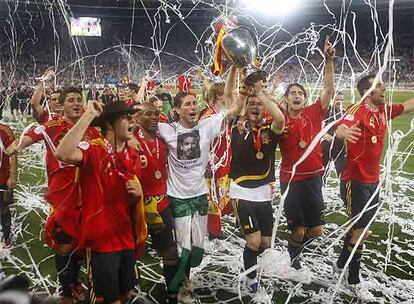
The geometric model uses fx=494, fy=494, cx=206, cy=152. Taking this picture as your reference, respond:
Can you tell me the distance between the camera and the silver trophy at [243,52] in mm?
4242

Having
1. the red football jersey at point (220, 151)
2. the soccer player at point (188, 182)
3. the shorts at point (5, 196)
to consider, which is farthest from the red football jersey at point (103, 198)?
the red football jersey at point (220, 151)

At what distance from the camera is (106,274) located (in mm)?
3281

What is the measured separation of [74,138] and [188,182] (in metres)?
1.51

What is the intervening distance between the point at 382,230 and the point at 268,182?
8.99 ft

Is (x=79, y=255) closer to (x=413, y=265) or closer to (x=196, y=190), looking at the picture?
(x=196, y=190)

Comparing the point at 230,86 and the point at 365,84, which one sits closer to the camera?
the point at 230,86

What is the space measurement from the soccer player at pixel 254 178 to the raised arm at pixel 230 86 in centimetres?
21

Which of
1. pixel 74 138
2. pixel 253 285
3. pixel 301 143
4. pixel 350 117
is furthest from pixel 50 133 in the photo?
pixel 350 117

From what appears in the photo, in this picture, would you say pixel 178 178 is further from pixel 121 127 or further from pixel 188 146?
pixel 121 127

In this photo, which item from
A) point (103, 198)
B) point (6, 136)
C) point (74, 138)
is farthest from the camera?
point (6, 136)

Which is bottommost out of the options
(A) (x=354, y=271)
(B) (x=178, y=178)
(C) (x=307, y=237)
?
(A) (x=354, y=271)

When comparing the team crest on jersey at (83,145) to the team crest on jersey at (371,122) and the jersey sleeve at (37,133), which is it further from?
the team crest on jersey at (371,122)

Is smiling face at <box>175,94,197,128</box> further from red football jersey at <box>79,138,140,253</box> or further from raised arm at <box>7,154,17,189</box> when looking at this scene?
raised arm at <box>7,154,17,189</box>

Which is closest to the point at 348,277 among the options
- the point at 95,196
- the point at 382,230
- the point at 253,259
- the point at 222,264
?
the point at 253,259
